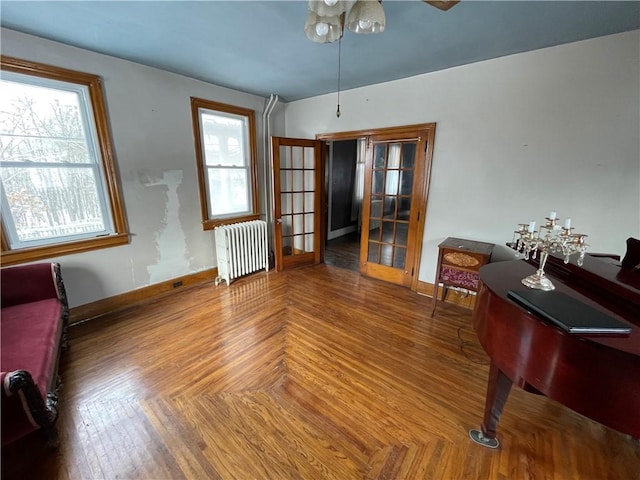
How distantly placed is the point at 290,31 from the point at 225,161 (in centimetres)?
203

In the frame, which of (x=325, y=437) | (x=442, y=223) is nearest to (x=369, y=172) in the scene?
(x=442, y=223)

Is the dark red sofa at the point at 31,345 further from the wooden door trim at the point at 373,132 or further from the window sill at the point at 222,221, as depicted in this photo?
the wooden door trim at the point at 373,132

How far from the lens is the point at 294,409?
171 cm

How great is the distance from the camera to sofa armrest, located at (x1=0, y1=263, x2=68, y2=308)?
2074 millimetres

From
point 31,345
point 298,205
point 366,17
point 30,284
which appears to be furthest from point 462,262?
point 30,284

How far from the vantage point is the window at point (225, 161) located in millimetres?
3402

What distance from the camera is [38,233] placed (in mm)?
2406

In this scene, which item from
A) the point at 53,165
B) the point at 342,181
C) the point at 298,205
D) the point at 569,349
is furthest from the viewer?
the point at 342,181

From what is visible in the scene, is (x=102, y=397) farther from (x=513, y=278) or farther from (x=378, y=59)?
(x=378, y=59)

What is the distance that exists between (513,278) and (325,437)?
1413 mm

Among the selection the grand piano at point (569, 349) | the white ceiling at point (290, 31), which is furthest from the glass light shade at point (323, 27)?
the grand piano at point (569, 349)

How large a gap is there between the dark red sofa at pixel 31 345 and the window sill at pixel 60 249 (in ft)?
0.76

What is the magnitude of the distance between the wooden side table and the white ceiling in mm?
1800

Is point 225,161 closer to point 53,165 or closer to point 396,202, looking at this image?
point 53,165
